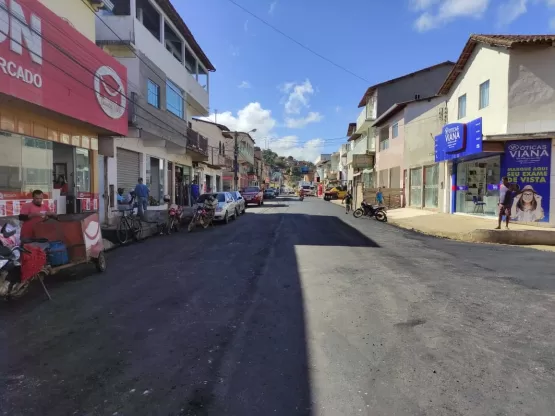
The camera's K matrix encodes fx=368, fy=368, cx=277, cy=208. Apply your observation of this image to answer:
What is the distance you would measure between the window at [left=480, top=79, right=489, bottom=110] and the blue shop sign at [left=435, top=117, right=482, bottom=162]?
1.04 m

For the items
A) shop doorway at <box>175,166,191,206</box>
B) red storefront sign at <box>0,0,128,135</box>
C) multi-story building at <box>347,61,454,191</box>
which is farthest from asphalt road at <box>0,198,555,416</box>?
multi-story building at <box>347,61,454,191</box>

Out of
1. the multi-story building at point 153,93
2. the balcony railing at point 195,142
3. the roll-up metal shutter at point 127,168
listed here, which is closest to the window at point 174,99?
the multi-story building at point 153,93

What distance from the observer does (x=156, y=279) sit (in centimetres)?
701

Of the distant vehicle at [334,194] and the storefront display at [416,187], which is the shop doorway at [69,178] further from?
the distant vehicle at [334,194]

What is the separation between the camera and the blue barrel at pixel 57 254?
6367mm

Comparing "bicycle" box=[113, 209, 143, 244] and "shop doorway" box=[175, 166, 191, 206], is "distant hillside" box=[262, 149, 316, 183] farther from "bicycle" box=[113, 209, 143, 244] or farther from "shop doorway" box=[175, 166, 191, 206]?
"bicycle" box=[113, 209, 143, 244]

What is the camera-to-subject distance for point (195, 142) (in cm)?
2381

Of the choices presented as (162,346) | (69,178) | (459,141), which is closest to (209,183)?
(459,141)

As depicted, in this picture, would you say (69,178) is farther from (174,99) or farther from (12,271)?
(174,99)

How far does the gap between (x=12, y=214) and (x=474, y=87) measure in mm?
19151

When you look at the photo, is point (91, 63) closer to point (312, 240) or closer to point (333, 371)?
point (312, 240)

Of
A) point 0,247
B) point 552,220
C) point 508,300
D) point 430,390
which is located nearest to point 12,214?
point 0,247

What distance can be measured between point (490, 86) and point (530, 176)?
4500 millimetres

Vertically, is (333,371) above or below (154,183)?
below
